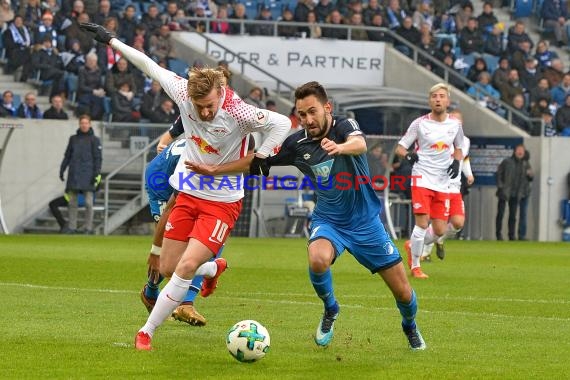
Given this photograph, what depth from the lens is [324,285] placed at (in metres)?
9.99

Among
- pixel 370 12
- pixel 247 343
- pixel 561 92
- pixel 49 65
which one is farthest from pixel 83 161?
pixel 247 343

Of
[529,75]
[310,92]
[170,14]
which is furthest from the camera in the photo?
[529,75]

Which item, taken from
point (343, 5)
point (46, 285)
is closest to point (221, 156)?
point (46, 285)

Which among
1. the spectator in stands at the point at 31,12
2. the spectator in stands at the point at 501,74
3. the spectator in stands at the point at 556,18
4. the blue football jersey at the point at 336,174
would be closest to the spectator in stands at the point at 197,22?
the spectator in stands at the point at 31,12

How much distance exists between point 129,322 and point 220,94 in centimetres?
247

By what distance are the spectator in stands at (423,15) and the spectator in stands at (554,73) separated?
3.46 metres

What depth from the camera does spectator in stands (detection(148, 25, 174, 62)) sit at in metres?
31.3

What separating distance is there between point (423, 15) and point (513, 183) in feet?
25.1

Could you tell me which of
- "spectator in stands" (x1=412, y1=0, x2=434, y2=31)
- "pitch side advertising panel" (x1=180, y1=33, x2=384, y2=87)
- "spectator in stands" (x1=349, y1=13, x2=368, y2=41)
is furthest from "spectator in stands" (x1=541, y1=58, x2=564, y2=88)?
"spectator in stands" (x1=349, y1=13, x2=368, y2=41)

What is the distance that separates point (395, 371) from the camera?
29.1 feet

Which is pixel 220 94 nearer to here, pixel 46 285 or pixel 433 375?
pixel 433 375

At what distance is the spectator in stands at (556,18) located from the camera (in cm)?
3922

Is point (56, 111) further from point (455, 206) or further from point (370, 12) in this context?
point (455, 206)

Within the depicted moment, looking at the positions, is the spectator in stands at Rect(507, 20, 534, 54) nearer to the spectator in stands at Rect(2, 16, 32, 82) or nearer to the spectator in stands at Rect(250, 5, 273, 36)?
the spectator in stands at Rect(250, 5, 273, 36)
